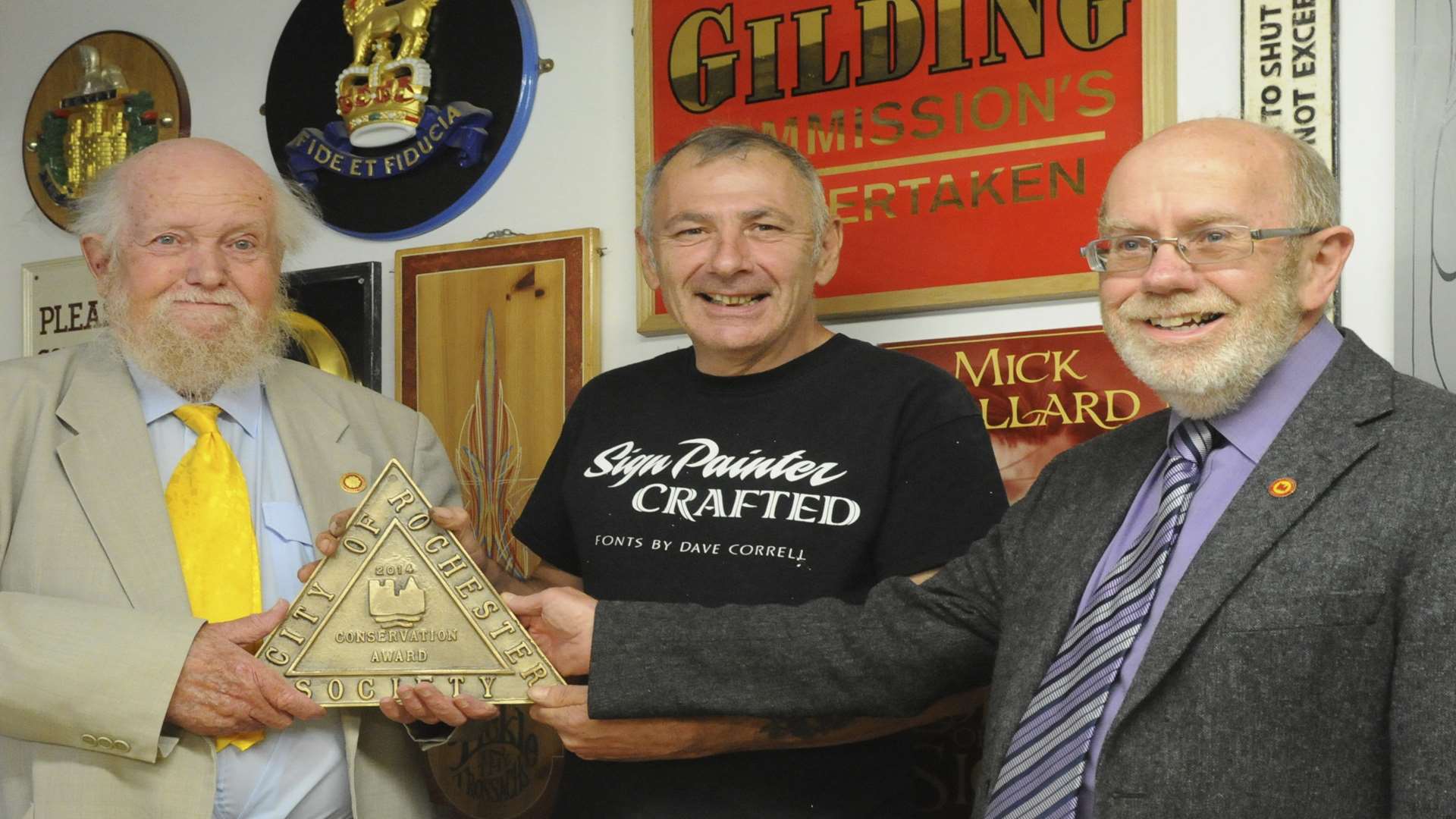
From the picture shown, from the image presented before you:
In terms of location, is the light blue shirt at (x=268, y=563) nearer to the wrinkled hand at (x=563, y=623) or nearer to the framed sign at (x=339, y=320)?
the wrinkled hand at (x=563, y=623)

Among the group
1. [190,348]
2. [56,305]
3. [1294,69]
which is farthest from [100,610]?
[1294,69]

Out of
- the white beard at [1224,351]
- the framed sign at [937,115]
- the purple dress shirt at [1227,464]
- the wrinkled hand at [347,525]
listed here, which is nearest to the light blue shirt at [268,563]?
the wrinkled hand at [347,525]

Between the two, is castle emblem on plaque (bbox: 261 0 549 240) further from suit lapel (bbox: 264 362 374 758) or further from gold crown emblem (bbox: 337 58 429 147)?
suit lapel (bbox: 264 362 374 758)

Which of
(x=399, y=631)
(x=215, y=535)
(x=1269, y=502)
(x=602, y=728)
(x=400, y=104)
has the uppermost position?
(x=400, y=104)

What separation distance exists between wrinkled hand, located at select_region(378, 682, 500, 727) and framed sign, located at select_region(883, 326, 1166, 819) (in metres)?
0.81

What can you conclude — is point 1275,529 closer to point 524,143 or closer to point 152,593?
point 152,593

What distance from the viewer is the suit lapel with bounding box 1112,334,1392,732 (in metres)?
1.45

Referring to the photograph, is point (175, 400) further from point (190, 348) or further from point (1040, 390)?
point (1040, 390)

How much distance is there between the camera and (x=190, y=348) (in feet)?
7.25

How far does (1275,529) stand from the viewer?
57.1 inches

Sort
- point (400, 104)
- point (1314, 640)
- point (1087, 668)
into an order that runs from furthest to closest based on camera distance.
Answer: point (400, 104) → point (1087, 668) → point (1314, 640)

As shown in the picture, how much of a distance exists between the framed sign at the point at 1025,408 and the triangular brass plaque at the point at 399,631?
79 centimetres

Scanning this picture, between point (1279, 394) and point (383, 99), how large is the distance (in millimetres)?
2147

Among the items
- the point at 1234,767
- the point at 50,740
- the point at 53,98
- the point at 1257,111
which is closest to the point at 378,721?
the point at 50,740
